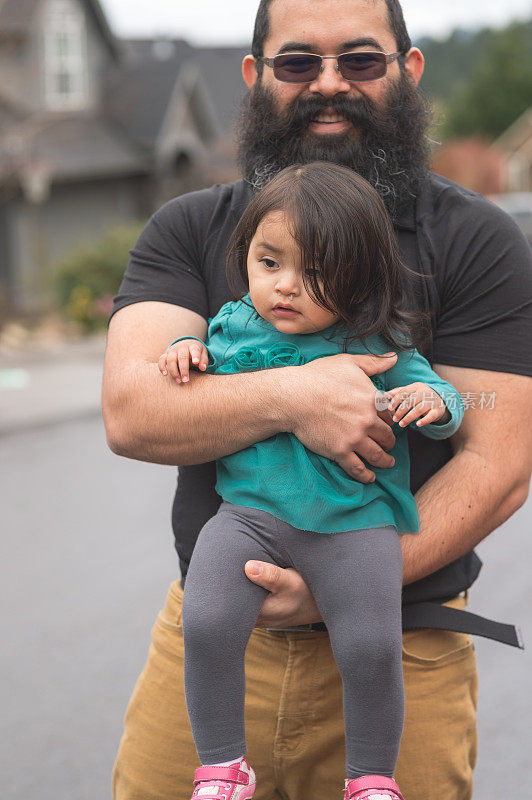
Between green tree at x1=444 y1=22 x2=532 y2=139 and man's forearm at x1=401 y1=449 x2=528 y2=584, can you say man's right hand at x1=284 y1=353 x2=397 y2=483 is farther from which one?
green tree at x1=444 y1=22 x2=532 y2=139

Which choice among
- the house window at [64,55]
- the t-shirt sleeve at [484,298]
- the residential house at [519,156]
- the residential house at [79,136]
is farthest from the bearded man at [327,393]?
the residential house at [519,156]

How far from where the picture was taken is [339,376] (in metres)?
2.14

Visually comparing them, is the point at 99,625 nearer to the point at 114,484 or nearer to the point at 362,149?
the point at 114,484

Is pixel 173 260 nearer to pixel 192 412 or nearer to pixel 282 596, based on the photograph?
pixel 192 412

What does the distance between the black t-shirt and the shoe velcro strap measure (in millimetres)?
542

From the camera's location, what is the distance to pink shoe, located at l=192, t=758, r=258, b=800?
2021 mm

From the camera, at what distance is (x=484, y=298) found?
7.57ft

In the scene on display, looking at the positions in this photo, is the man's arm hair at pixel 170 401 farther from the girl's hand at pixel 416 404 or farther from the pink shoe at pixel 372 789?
the pink shoe at pixel 372 789

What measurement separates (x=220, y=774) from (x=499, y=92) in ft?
175

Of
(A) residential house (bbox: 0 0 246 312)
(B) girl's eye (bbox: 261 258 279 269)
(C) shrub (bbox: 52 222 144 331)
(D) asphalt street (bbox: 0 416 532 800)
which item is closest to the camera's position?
(B) girl's eye (bbox: 261 258 279 269)

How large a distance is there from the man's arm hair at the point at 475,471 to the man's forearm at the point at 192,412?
0.41 m

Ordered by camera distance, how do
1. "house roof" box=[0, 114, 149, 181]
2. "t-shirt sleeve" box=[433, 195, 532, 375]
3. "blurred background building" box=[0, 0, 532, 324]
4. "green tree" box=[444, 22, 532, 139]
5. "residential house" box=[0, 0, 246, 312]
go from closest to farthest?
1. "t-shirt sleeve" box=[433, 195, 532, 375]
2. "house roof" box=[0, 114, 149, 181]
3. "blurred background building" box=[0, 0, 532, 324]
4. "residential house" box=[0, 0, 246, 312]
5. "green tree" box=[444, 22, 532, 139]

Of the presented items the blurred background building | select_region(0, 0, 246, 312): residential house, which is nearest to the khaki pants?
the blurred background building

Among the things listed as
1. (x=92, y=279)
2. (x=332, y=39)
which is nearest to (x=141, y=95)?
(x=92, y=279)
